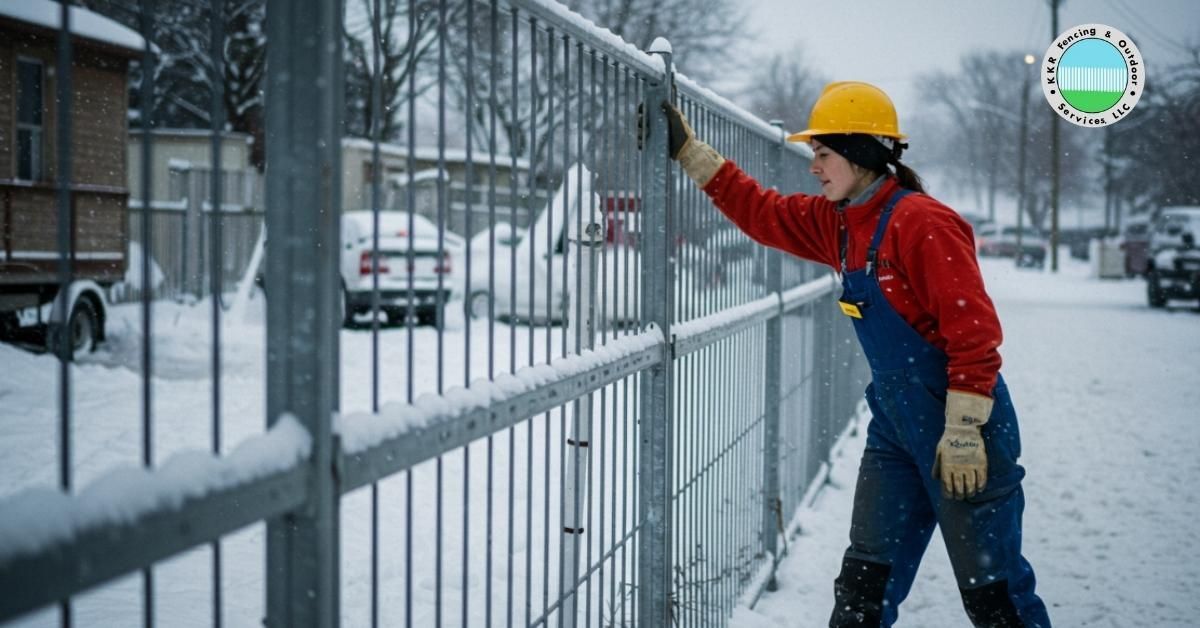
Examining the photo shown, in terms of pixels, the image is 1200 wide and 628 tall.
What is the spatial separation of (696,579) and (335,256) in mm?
2774

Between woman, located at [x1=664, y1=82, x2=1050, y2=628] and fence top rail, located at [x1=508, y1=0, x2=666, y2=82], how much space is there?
170mm

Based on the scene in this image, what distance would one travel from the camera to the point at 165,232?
17859mm

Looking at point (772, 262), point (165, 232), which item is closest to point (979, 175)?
point (165, 232)

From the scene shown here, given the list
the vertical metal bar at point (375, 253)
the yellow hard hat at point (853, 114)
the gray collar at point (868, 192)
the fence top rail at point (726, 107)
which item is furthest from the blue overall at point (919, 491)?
the vertical metal bar at point (375, 253)

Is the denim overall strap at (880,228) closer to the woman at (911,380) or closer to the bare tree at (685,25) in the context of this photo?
the woman at (911,380)

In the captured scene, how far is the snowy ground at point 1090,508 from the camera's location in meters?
5.07

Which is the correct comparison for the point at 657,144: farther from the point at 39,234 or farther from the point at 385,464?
the point at 39,234

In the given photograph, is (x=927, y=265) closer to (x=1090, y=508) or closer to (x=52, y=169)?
(x=1090, y=508)

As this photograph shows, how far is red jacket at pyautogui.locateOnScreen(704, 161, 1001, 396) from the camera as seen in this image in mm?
3107

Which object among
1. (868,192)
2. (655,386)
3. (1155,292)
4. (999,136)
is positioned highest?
(999,136)

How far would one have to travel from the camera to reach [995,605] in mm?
3305

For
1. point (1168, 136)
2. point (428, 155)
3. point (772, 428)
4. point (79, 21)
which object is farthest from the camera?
point (1168, 136)

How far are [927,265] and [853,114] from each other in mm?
656

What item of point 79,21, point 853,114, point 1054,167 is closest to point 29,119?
A: point 79,21
